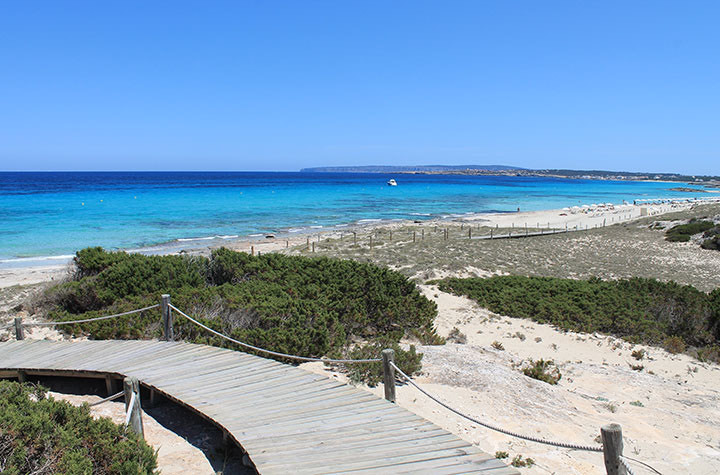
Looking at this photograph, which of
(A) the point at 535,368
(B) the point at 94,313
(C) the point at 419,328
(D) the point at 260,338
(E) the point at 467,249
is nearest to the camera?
(D) the point at 260,338

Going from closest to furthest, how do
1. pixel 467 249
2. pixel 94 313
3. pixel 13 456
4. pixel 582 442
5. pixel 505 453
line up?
1. pixel 13 456
2. pixel 505 453
3. pixel 582 442
4. pixel 94 313
5. pixel 467 249

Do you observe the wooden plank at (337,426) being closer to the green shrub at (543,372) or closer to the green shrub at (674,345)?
the green shrub at (543,372)

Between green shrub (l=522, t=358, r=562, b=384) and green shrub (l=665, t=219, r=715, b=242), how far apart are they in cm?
2465

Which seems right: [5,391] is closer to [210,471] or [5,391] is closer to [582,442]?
[210,471]

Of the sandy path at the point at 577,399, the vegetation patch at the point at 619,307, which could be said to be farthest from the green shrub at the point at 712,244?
the sandy path at the point at 577,399

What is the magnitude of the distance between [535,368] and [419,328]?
298 cm

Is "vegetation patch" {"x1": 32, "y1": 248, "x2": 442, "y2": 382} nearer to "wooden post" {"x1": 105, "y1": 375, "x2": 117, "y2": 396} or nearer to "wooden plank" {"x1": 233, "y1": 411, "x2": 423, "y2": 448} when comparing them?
"wooden post" {"x1": 105, "y1": 375, "x2": 117, "y2": 396}

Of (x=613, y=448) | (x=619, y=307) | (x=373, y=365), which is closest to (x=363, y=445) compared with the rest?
(x=613, y=448)

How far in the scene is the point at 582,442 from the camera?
626 centimetres

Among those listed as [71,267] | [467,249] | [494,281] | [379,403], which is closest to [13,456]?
[379,403]

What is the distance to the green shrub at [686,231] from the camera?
29.0m

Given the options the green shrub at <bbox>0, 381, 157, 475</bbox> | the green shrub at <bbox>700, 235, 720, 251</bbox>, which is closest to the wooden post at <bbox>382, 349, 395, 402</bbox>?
the green shrub at <bbox>0, 381, 157, 475</bbox>

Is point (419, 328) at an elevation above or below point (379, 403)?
below

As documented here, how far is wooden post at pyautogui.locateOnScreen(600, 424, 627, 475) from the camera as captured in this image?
12.7 ft
